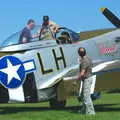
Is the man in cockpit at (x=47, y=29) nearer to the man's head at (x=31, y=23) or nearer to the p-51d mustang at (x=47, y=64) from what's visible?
the p-51d mustang at (x=47, y=64)

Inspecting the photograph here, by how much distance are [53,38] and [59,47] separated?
0.52 meters

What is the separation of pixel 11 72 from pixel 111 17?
648 cm

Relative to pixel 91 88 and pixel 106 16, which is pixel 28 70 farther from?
pixel 106 16

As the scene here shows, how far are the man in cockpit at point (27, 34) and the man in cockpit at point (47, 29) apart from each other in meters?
0.22

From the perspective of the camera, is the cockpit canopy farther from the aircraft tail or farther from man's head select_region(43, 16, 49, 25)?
the aircraft tail

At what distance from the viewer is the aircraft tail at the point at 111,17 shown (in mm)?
17656

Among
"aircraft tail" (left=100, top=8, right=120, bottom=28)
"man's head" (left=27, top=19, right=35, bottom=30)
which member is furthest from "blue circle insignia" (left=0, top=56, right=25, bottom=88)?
"aircraft tail" (left=100, top=8, right=120, bottom=28)

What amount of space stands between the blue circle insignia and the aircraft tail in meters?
5.60

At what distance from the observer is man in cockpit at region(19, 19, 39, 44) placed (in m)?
14.1

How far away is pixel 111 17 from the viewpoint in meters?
18.1

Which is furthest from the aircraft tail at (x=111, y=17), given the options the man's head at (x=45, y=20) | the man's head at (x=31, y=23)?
the man's head at (x=31, y=23)

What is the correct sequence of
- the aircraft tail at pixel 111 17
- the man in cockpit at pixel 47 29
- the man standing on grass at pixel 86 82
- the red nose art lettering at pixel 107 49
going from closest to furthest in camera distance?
1. the man standing on grass at pixel 86 82
2. the man in cockpit at pixel 47 29
3. the red nose art lettering at pixel 107 49
4. the aircraft tail at pixel 111 17

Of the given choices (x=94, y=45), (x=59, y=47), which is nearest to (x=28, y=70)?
(x=59, y=47)

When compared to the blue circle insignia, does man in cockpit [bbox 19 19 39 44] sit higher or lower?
higher
